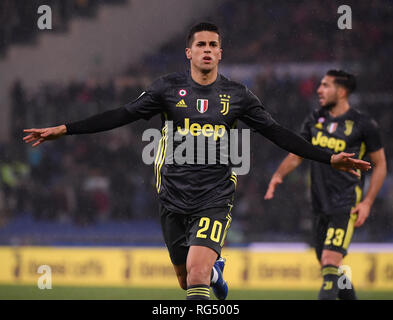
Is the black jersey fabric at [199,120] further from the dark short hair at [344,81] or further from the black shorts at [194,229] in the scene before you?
the dark short hair at [344,81]

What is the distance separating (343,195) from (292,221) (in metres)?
4.10

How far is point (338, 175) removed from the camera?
658 cm

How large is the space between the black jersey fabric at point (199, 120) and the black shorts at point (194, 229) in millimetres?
64

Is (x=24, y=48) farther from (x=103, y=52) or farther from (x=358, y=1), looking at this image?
(x=358, y=1)

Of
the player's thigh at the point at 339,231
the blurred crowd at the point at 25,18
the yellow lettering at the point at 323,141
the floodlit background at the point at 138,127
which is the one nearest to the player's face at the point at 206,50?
A: the yellow lettering at the point at 323,141

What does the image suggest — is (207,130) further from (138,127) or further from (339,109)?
(138,127)

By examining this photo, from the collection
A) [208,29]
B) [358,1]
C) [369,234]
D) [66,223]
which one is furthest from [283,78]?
[208,29]

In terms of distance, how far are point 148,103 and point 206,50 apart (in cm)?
55

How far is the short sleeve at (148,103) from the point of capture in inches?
201

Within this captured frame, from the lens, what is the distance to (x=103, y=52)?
1273 centimetres

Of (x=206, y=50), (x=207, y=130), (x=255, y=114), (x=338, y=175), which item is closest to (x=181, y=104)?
(x=207, y=130)

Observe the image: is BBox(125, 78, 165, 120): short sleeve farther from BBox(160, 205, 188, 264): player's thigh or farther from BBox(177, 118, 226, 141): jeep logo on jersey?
BBox(160, 205, 188, 264): player's thigh

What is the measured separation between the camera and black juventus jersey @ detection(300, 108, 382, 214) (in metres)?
6.55

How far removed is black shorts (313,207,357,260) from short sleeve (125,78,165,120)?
2.19 metres
